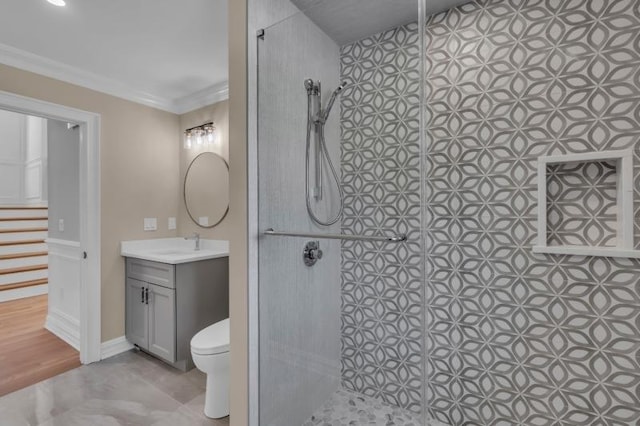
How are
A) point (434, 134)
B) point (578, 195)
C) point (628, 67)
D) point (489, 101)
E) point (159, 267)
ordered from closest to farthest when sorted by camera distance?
point (628, 67) → point (578, 195) → point (489, 101) → point (434, 134) → point (159, 267)

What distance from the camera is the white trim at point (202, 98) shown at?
288cm

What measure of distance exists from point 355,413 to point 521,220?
48.5 inches

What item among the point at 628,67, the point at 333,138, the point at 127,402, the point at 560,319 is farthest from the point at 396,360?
the point at 127,402

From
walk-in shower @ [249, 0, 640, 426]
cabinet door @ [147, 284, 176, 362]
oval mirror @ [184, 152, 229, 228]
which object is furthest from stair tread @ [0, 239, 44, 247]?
walk-in shower @ [249, 0, 640, 426]

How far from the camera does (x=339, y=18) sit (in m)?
1.43

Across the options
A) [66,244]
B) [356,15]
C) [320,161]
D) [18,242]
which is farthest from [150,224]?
[18,242]

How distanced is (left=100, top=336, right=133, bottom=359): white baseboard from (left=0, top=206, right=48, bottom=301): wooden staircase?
8.94 feet

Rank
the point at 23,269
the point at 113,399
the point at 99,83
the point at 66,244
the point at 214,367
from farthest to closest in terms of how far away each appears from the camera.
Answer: the point at 23,269 < the point at 66,244 < the point at 99,83 < the point at 113,399 < the point at 214,367

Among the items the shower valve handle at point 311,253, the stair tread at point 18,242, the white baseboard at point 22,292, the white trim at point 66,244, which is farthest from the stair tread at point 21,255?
the shower valve handle at point 311,253

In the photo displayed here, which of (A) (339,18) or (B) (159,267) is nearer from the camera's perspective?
(A) (339,18)

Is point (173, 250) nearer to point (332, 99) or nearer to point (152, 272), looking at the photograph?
point (152, 272)

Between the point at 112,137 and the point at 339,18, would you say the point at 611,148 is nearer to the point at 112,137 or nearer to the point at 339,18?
the point at 339,18

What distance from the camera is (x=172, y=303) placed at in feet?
7.77

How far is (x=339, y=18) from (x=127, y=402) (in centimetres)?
257
